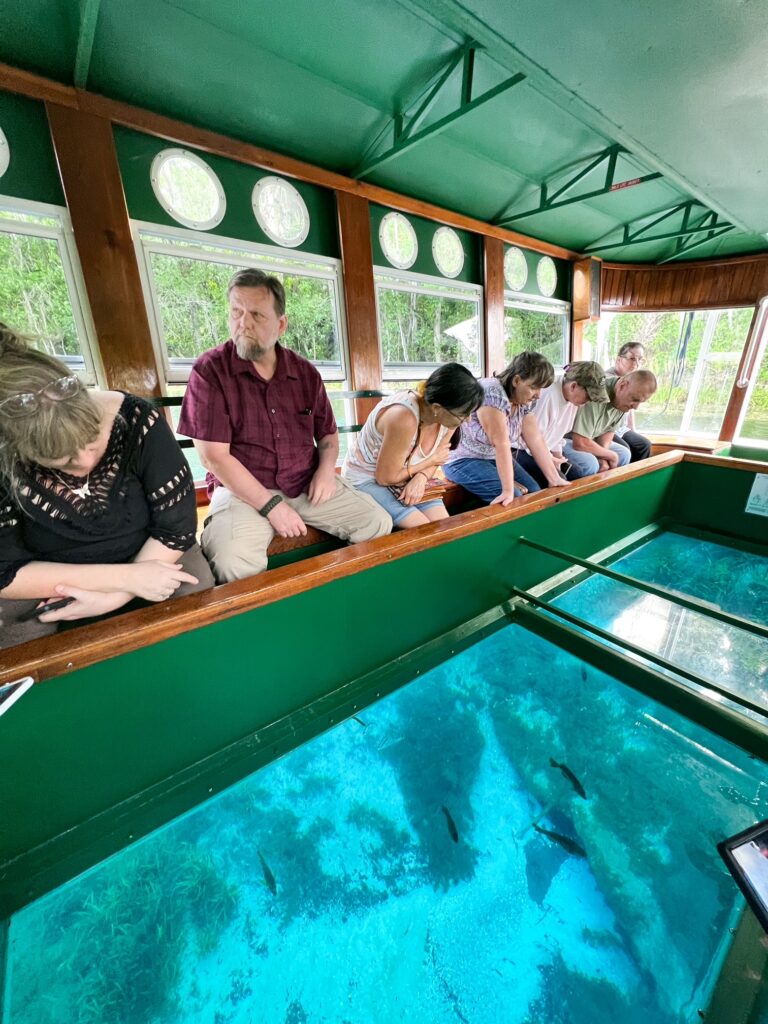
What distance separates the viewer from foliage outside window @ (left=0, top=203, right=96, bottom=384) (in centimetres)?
243

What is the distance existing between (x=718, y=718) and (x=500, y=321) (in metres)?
4.91

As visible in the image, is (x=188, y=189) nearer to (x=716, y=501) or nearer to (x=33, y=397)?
(x=33, y=397)

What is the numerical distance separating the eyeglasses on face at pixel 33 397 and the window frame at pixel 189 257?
253 centimetres

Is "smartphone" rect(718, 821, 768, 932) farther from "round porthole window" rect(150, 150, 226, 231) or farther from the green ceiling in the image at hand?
"round porthole window" rect(150, 150, 226, 231)

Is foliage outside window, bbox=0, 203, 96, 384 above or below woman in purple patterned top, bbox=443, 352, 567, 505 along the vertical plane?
above

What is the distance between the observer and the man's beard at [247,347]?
4.57 ft

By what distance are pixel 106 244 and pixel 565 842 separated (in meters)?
3.70

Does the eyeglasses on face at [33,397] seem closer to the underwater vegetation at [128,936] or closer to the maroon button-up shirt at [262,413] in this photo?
the maroon button-up shirt at [262,413]

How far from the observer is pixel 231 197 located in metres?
3.06

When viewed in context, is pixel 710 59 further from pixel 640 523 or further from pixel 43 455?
pixel 43 455

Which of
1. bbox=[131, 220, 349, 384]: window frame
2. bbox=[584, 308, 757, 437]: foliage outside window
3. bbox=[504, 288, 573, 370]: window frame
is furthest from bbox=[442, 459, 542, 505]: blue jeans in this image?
bbox=[584, 308, 757, 437]: foliage outside window

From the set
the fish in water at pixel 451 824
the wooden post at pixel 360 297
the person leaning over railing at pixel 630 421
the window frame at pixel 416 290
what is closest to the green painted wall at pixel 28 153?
the wooden post at pixel 360 297

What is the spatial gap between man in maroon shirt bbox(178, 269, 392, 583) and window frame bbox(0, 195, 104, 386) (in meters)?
1.54

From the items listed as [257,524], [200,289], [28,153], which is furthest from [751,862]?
[28,153]
